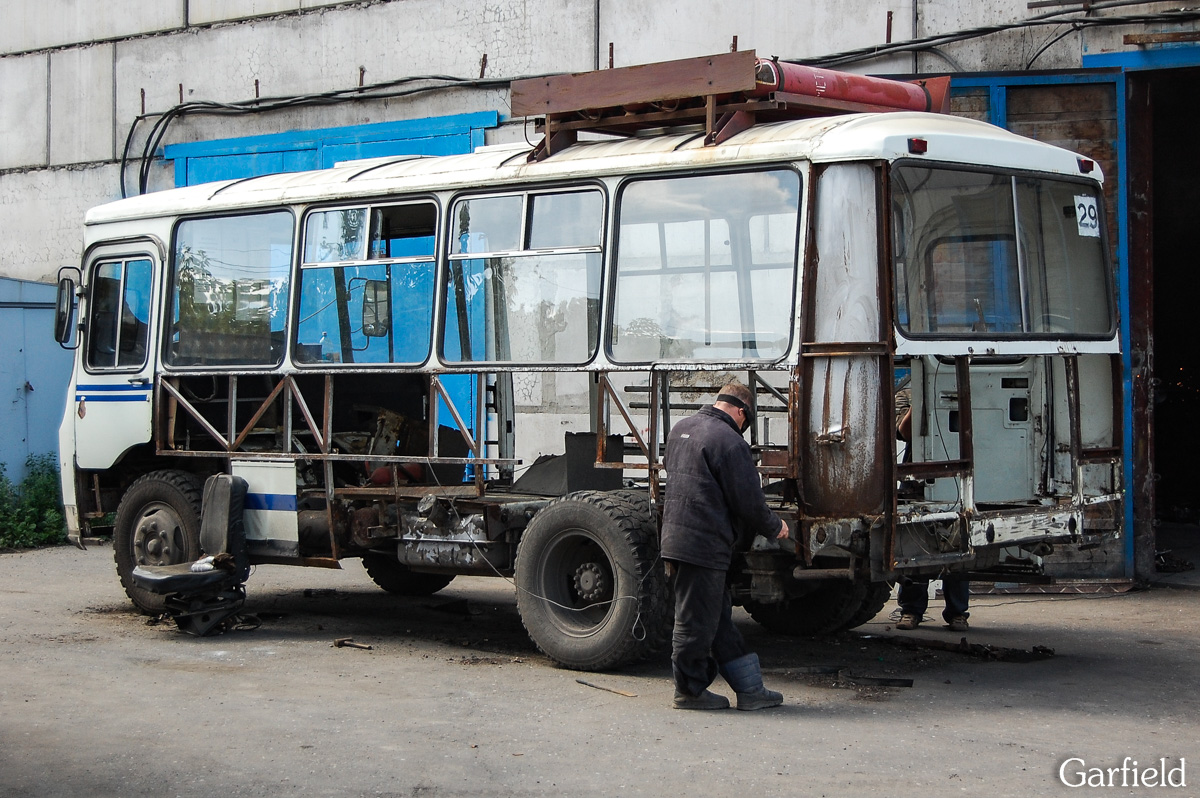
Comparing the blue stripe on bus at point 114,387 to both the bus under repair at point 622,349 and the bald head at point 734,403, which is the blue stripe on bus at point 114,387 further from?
the bald head at point 734,403

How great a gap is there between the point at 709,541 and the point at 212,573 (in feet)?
12.8

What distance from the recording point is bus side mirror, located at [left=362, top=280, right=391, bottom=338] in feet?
30.0

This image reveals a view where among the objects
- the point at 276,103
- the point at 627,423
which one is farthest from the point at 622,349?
the point at 276,103

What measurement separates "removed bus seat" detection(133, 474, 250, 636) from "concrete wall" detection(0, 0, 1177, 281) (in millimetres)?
5474

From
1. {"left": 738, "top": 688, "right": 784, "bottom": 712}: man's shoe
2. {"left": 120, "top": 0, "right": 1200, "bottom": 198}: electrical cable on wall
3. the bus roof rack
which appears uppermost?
{"left": 120, "top": 0, "right": 1200, "bottom": 198}: electrical cable on wall

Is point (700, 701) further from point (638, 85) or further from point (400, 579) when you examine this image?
point (400, 579)

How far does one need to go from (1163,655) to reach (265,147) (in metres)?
10.8

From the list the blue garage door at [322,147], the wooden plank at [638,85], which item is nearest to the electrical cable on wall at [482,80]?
the blue garage door at [322,147]

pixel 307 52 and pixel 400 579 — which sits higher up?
pixel 307 52

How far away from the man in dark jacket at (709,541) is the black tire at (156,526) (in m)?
4.33

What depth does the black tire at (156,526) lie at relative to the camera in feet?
32.2

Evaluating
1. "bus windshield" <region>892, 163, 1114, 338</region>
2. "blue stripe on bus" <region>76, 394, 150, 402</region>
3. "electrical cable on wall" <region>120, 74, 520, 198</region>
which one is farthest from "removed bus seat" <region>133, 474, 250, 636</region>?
"electrical cable on wall" <region>120, 74, 520, 198</region>

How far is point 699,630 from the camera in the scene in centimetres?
674

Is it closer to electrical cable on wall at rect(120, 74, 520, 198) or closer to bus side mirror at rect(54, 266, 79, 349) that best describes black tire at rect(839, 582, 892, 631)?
bus side mirror at rect(54, 266, 79, 349)
